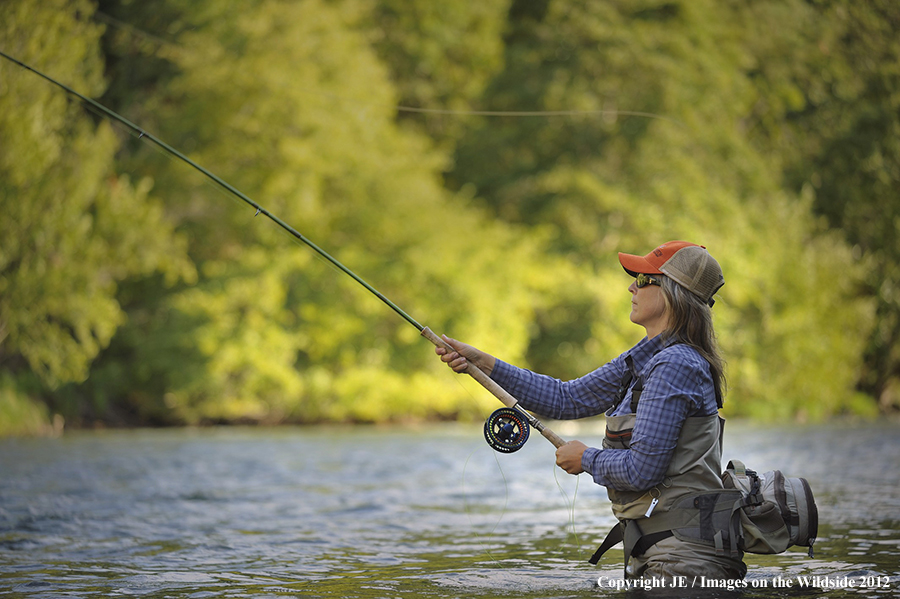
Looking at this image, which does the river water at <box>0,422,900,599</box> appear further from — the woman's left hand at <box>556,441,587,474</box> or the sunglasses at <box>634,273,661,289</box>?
the sunglasses at <box>634,273,661,289</box>

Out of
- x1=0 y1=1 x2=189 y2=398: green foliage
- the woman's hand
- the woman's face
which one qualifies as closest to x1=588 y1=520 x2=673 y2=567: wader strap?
the woman's face

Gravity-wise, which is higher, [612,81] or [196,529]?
[612,81]

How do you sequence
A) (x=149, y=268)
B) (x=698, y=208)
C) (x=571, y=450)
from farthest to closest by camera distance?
1. (x=698, y=208)
2. (x=149, y=268)
3. (x=571, y=450)

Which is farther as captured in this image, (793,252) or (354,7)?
(354,7)

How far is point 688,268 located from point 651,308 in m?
0.20

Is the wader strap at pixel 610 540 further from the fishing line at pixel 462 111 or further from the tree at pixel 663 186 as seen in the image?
the tree at pixel 663 186

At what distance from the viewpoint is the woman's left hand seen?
3863 millimetres

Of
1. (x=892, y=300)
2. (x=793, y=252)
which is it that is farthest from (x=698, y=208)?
(x=892, y=300)

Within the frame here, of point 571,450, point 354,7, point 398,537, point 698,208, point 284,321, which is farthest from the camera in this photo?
point 354,7

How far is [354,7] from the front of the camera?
28.0 meters

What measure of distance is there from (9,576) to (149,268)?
45.7ft

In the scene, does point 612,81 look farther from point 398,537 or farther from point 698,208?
point 398,537

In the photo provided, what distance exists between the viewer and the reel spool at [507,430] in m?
4.20

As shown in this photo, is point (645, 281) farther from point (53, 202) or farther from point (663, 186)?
point (663, 186)
